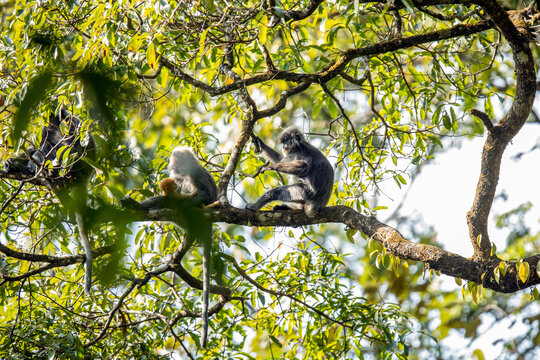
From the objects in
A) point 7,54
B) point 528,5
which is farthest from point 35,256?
point 528,5

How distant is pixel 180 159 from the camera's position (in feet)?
14.7

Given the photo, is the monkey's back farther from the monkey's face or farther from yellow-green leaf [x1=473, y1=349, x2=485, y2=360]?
yellow-green leaf [x1=473, y1=349, x2=485, y2=360]

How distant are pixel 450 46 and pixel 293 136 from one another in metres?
1.86

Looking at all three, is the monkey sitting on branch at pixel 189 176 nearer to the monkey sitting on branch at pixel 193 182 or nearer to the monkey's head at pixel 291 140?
the monkey sitting on branch at pixel 193 182

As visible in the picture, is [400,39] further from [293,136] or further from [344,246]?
[344,246]

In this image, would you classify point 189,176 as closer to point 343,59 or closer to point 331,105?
point 331,105

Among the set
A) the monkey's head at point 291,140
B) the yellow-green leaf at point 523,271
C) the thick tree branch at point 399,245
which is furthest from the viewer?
the monkey's head at point 291,140

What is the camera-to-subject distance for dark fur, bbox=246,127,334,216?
4.68 meters

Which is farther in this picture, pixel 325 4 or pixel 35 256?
pixel 325 4

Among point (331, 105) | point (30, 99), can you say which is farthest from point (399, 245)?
point (30, 99)

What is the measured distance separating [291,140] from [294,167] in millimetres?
548

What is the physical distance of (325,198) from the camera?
4.78 meters

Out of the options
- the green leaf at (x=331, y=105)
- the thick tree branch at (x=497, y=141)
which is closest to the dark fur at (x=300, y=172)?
the green leaf at (x=331, y=105)

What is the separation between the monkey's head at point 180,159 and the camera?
4410mm
